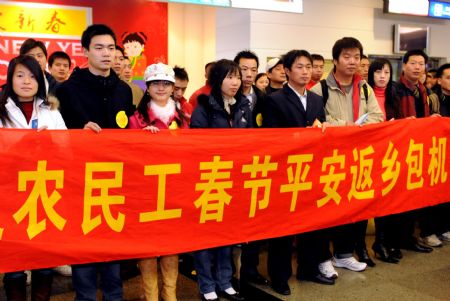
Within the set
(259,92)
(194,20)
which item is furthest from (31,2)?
(259,92)

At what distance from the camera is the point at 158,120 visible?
2.74m

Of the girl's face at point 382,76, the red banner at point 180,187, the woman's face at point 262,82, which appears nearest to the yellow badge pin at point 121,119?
the red banner at point 180,187

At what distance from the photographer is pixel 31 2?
5.96 metres

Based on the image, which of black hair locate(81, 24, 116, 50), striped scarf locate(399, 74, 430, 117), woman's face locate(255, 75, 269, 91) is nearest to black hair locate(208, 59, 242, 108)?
black hair locate(81, 24, 116, 50)

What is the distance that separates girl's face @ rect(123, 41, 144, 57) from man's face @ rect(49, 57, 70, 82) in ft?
9.07

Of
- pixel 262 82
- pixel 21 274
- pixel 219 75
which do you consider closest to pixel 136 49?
pixel 262 82

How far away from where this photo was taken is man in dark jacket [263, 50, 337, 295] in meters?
3.03

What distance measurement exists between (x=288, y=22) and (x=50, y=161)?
5356 mm

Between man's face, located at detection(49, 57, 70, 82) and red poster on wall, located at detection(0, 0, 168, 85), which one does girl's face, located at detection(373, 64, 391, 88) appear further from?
red poster on wall, located at detection(0, 0, 168, 85)

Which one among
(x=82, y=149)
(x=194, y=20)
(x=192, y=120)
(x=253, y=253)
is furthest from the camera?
(x=194, y=20)

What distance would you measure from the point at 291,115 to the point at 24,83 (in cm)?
159

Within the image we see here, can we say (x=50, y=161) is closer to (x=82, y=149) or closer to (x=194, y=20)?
(x=82, y=149)

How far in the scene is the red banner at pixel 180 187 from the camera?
2236mm

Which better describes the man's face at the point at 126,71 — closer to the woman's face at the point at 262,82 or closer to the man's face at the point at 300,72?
the woman's face at the point at 262,82
